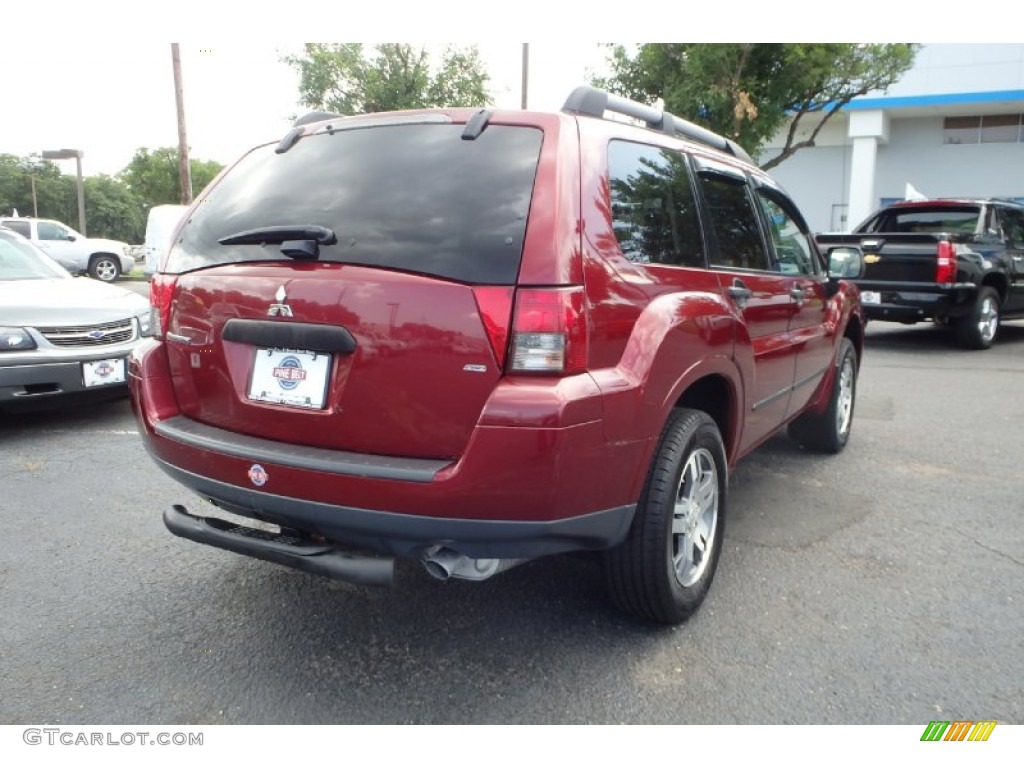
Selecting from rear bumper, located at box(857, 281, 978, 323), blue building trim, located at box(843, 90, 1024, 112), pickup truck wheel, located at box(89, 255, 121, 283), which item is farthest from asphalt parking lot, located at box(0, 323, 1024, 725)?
blue building trim, located at box(843, 90, 1024, 112)

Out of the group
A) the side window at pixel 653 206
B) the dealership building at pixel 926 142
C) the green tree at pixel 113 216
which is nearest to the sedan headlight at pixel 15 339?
the side window at pixel 653 206

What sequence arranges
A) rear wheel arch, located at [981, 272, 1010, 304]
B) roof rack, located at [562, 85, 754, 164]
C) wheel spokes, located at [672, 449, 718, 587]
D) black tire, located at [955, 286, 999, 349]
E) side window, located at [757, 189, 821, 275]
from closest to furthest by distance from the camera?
roof rack, located at [562, 85, 754, 164] → wheel spokes, located at [672, 449, 718, 587] → side window, located at [757, 189, 821, 275] → black tire, located at [955, 286, 999, 349] → rear wheel arch, located at [981, 272, 1010, 304]

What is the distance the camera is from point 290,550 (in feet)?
7.60

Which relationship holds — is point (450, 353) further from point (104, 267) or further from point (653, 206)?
point (104, 267)

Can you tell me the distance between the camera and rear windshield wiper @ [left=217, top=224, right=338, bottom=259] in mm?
2324

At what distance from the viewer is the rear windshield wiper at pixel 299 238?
2.32 metres

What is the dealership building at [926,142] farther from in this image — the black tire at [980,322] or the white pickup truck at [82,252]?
Answer: the white pickup truck at [82,252]

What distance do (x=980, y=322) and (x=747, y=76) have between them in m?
7.28

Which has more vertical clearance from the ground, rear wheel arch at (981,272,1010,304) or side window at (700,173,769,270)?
side window at (700,173,769,270)

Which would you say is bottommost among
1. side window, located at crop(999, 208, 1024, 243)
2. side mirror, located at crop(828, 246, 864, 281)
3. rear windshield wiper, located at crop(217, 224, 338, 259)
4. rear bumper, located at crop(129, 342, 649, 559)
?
rear bumper, located at crop(129, 342, 649, 559)

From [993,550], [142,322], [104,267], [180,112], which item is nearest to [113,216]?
[104,267]

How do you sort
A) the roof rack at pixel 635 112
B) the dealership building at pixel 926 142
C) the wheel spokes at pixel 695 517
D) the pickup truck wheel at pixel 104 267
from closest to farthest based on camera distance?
1. the roof rack at pixel 635 112
2. the wheel spokes at pixel 695 517
3. the pickup truck wheel at pixel 104 267
4. the dealership building at pixel 926 142

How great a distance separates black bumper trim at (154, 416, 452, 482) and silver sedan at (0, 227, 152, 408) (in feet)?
9.99

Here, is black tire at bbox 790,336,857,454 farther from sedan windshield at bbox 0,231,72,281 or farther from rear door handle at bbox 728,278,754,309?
sedan windshield at bbox 0,231,72,281
